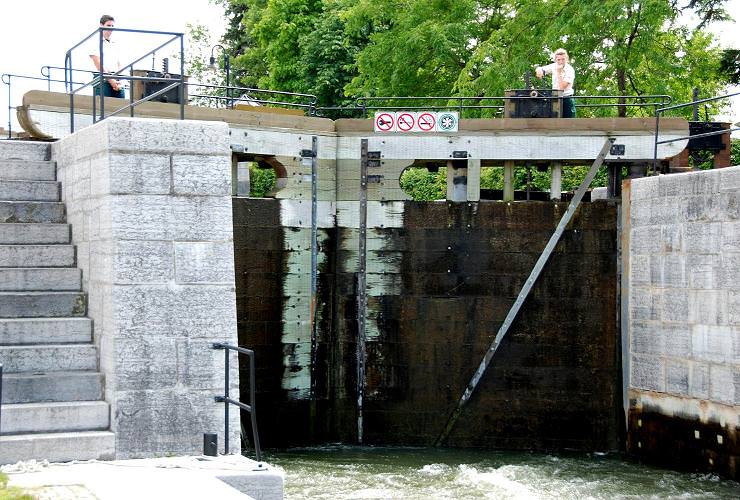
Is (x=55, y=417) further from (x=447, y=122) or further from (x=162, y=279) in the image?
(x=447, y=122)

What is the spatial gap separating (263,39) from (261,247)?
67.7ft

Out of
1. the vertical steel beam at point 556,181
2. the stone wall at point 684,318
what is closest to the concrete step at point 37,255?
the stone wall at point 684,318

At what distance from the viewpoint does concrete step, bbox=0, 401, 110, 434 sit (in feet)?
25.3

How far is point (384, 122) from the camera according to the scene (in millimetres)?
17172

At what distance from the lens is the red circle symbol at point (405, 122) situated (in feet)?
56.4

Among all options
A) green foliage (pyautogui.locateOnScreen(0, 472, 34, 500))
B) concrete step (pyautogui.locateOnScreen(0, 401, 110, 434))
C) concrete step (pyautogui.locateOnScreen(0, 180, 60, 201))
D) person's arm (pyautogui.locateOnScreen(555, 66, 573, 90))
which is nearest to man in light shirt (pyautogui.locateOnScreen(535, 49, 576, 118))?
person's arm (pyautogui.locateOnScreen(555, 66, 573, 90))

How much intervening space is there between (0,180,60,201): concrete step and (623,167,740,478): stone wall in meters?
8.23

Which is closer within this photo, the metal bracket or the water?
the water

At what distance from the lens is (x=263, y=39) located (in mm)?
36094

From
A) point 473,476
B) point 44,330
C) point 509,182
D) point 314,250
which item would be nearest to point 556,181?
point 509,182

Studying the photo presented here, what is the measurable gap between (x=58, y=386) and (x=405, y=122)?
390 inches

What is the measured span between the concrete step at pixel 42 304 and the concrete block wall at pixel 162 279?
0.26 meters

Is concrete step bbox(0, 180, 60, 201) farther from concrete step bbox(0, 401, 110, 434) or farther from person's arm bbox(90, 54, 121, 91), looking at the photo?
person's arm bbox(90, 54, 121, 91)

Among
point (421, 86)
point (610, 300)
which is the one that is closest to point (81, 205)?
point (610, 300)
